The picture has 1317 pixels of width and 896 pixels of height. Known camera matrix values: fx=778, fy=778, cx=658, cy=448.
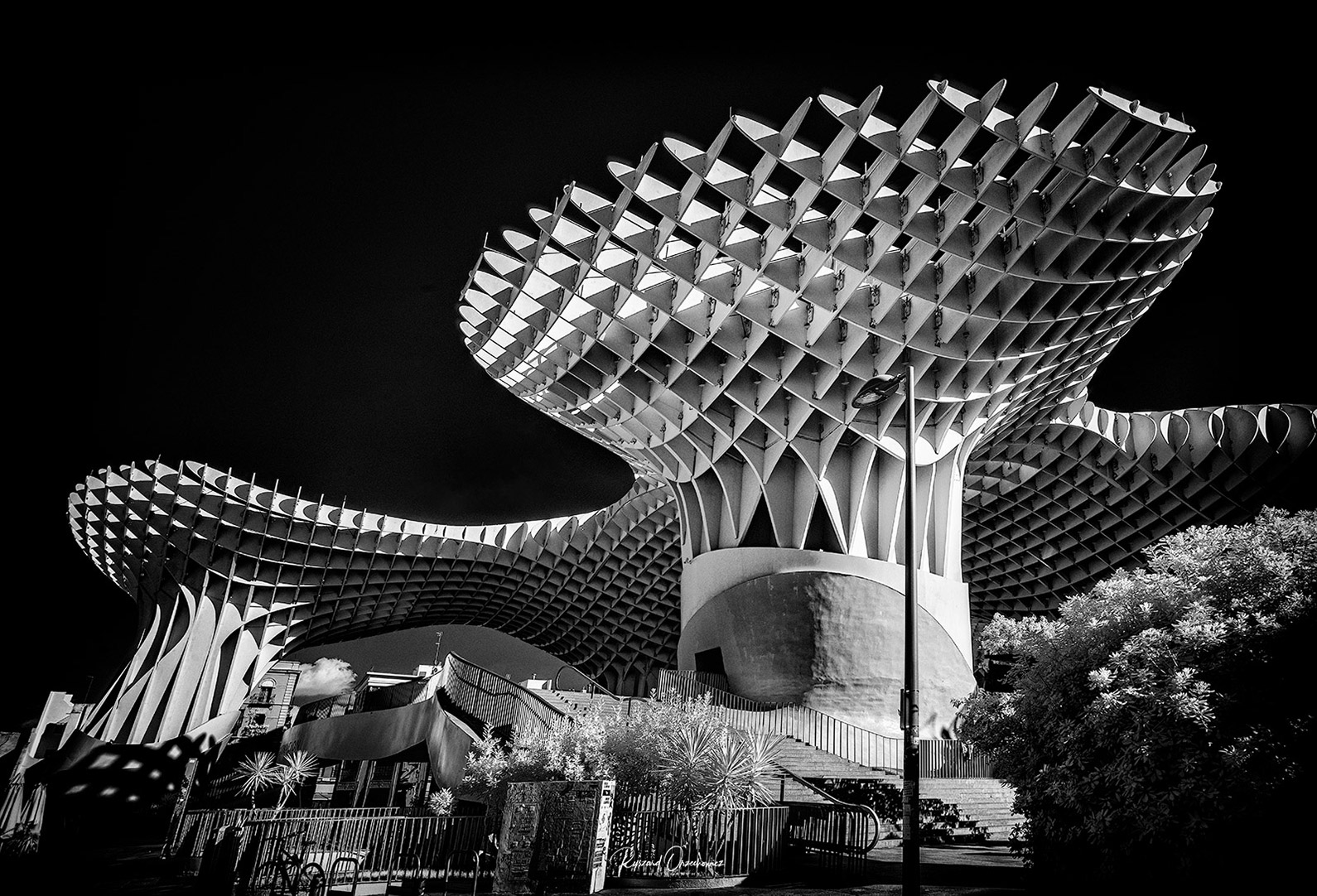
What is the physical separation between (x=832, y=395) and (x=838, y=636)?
8.81 meters

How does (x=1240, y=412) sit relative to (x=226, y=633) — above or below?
above

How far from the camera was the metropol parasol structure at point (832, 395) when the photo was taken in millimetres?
21828

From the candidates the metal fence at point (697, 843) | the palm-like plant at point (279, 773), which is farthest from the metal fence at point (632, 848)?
the palm-like plant at point (279, 773)

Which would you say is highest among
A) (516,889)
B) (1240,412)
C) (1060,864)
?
(1240,412)

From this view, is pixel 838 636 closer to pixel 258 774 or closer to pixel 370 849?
pixel 370 849

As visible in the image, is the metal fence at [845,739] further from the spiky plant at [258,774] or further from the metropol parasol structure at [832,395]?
the spiky plant at [258,774]

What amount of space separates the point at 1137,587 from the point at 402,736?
26.0 meters

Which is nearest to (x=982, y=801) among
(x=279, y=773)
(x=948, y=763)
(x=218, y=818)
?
(x=948, y=763)

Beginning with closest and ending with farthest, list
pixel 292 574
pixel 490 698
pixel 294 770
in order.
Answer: pixel 490 698 < pixel 294 770 < pixel 292 574

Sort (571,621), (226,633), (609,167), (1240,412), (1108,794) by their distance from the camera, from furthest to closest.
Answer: (571,621), (226,633), (1240,412), (609,167), (1108,794)

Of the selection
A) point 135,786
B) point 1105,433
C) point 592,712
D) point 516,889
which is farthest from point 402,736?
point 1105,433

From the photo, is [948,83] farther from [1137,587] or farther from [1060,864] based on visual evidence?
[1060,864]

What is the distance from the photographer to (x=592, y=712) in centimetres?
1788

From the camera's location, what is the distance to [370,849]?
13750mm
